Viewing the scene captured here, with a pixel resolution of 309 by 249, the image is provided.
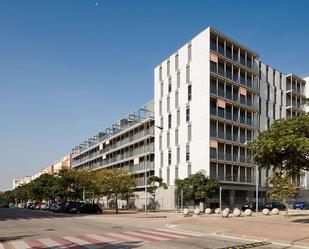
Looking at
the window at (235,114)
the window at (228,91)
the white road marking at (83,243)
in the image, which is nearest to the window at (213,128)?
the window at (228,91)

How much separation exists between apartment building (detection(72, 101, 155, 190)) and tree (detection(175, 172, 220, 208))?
8.45 m

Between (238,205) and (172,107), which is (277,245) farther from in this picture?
(172,107)

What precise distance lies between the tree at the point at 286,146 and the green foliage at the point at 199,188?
79.0ft

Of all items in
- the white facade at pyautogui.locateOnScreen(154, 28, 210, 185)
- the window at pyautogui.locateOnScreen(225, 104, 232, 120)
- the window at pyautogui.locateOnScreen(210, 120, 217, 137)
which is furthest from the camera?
the window at pyautogui.locateOnScreen(225, 104, 232, 120)

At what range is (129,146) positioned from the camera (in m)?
83.1

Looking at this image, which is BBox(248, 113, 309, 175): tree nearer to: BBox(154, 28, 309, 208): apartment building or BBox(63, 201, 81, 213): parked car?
BBox(154, 28, 309, 208): apartment building

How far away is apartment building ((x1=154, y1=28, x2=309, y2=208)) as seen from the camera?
6022 cm

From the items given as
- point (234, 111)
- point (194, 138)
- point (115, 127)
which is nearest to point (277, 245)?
point (194, 138)

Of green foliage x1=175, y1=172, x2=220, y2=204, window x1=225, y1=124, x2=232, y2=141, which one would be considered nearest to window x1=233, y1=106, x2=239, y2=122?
window x1=225, y1=124, x2=232, y2=141

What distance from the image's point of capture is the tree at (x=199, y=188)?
53.1 meters

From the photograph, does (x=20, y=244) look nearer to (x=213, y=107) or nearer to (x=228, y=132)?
(x=213, y=107)

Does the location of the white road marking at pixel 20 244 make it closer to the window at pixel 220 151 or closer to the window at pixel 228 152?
the window at pixel 220 151

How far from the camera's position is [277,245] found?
55.8 feet

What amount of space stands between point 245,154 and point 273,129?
38209 millimetres
